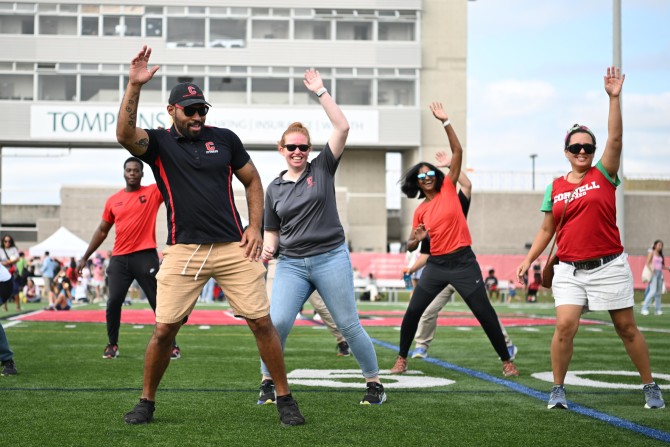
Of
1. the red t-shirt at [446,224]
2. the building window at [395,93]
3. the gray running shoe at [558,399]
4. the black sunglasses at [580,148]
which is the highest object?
the building window at [395,93]

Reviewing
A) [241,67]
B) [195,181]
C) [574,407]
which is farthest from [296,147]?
[241,67]

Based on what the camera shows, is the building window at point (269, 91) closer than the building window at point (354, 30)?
Yes

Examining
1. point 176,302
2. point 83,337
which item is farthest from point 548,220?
point 83,337

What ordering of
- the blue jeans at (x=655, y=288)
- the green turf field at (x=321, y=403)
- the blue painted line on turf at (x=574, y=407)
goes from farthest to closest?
the blue jeans at (x=655, y=288)
the blue painted line on turf at (x=574, y=407)
the green turf field at (x=321, y=403)

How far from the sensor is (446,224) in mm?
9219

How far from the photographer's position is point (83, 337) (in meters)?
13.9

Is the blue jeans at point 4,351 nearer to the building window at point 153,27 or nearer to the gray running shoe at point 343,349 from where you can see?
the gray running shoe at point 343,349

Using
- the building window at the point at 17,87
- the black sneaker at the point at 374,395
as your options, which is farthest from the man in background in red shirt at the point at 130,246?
the building window at the point at 17,87

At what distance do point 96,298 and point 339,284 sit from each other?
30269mm

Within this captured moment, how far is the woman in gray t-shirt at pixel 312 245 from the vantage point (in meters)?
6.98

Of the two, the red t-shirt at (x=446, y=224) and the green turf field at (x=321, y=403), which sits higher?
the red t-shirt at (x=446, y=224)

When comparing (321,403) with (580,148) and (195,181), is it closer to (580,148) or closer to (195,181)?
(195,181)

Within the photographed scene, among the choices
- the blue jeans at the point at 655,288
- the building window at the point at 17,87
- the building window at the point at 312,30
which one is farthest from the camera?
the building window at the point at 312,30

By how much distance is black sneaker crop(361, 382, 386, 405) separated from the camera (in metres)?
7.00
